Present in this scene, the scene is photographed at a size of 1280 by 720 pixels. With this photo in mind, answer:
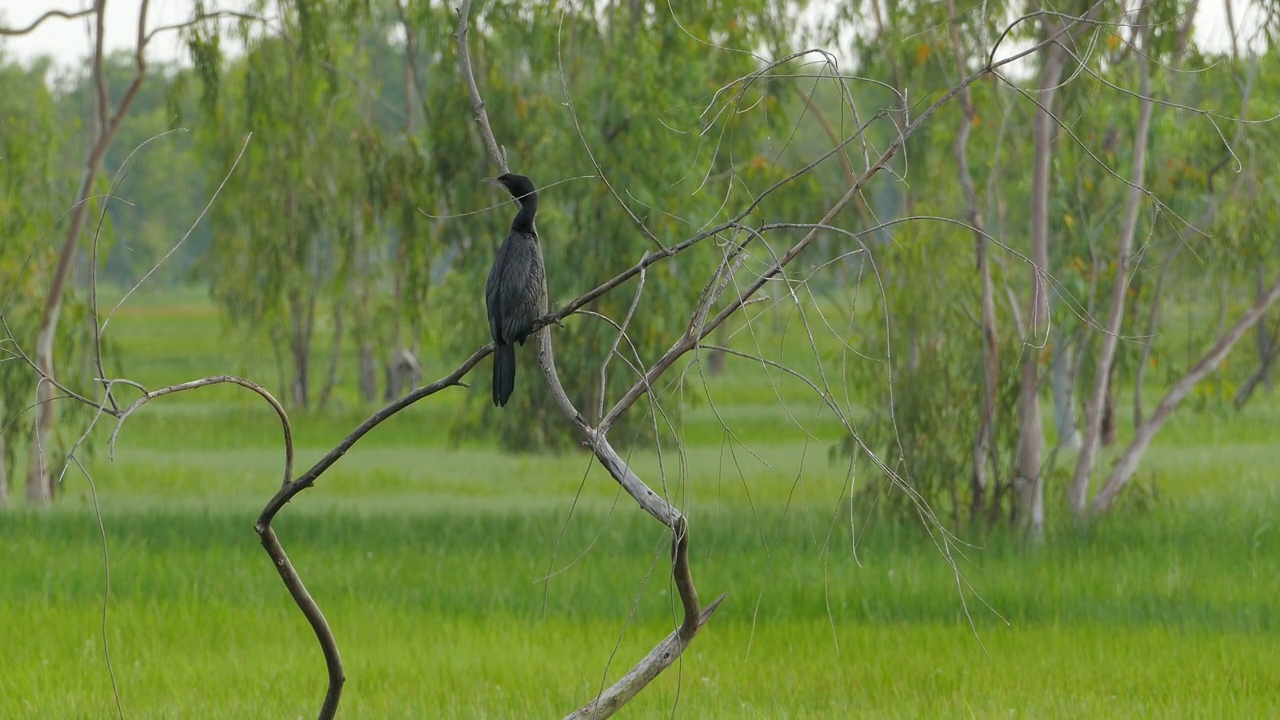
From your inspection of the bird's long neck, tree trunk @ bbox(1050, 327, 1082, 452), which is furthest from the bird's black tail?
tree trunk @ bbox(1050, 327, 1082, 452)

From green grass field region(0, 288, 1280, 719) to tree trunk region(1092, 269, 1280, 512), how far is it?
0.26m

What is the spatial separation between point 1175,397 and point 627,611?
3583mm

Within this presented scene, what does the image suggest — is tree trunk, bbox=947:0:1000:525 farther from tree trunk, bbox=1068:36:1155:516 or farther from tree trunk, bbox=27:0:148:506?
tree trunk, bbox=27:0:148:506

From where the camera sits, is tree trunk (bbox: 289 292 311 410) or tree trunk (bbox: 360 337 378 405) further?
tree trunk (bbox: 360 337 378 405)

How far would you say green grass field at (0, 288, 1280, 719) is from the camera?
18.0 feet

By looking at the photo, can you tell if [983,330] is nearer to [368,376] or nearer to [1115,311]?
[1115,311]

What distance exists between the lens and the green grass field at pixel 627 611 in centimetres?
550

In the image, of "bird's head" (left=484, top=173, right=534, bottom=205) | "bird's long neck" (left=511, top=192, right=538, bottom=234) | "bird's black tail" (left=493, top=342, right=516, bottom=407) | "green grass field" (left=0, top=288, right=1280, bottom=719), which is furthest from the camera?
"green grass field" (left=0, top=288, right=1280, bottom=719)

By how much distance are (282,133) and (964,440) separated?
17.8ft

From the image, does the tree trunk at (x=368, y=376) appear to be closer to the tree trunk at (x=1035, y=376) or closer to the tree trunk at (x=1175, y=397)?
the tree trunk at (x=1035, y=376)

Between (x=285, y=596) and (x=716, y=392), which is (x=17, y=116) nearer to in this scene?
(x=285, y=596)

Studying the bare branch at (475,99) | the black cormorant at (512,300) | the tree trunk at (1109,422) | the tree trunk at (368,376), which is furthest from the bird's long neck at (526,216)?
the tree trunk at (368,376)

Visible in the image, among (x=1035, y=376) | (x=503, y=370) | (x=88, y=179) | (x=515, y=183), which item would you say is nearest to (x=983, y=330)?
(x=1035, y=376)

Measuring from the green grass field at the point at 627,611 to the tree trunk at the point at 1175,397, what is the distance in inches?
10.4
